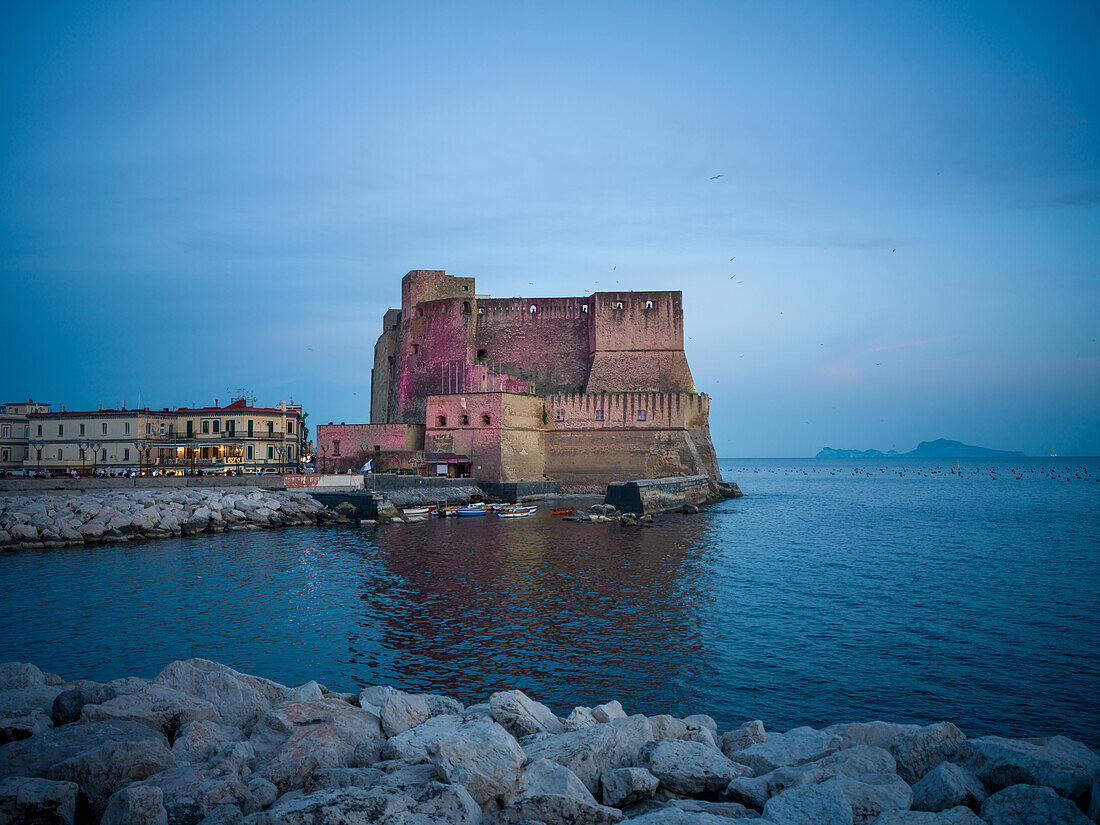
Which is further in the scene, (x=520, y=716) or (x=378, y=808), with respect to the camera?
(x=520, y=716)

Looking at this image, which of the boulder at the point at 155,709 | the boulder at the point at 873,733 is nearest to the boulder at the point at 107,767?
the boulder at the point at 155,709

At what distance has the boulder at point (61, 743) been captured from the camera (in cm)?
375

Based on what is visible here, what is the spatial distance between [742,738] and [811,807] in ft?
5.12

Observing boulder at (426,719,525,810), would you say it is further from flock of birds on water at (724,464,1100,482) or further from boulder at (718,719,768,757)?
flock of birds on water at (724,464,1100,482)

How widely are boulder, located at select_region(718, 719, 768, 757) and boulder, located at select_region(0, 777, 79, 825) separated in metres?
3.87

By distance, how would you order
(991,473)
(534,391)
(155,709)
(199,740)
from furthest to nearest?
1. (991,473)
2. (534,391)
3. (155,709)
4. (199,740)

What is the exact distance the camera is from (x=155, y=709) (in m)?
4.68

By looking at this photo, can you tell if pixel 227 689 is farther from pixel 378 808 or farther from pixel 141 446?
pixel 141 446

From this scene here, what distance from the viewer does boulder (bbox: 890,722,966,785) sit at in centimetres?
429

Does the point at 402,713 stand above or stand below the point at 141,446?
below

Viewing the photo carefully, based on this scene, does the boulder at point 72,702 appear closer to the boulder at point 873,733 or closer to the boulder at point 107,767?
the boulder at point 107,767

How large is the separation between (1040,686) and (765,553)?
10.4 m

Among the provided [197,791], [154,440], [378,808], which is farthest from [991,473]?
[197,791]

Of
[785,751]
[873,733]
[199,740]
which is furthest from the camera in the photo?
[873,733]
